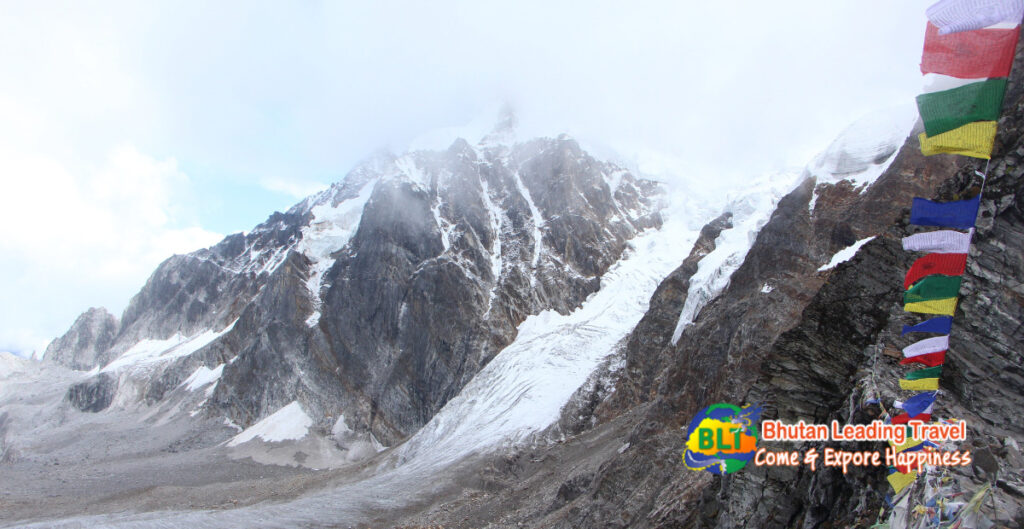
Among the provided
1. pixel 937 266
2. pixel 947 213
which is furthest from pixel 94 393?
pixel 947 213

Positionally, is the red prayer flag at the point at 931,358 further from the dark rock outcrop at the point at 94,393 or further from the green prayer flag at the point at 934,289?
the dark rock outcrop at the point at 94,393

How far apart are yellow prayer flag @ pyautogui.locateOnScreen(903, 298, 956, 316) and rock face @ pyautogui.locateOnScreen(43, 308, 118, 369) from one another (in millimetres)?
208379

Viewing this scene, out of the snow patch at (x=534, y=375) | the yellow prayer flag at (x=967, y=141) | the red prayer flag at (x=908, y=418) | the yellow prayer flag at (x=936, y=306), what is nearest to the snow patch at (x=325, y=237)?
the snow patch at (x=534, y=375)

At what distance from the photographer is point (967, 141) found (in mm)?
8906

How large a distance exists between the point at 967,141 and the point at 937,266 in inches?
88.8

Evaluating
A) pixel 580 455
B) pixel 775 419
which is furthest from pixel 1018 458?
pixel 580 455

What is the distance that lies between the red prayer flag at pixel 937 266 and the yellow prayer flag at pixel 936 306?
40cm

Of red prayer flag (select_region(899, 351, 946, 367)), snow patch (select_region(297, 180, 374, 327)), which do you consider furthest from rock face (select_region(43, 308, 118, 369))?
red prayer flag (select_region(899, 351, 946, 367))

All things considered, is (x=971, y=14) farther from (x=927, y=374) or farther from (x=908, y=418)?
(x=908, y=418)

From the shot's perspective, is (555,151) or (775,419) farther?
(555,151)

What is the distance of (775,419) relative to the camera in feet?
46.0

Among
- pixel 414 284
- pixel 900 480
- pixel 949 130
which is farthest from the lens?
pixel 414 284

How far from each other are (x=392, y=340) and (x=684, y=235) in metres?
51.3

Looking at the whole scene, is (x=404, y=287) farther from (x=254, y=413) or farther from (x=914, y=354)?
(x=914, y=354)
